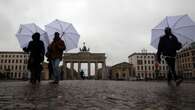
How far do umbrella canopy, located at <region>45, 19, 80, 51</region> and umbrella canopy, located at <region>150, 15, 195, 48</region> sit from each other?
4.54m

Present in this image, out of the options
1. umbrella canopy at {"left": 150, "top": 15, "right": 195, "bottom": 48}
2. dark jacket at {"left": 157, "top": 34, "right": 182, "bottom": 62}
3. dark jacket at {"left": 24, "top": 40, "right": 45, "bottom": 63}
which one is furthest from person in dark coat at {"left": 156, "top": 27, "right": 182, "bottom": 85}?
dark jacket at {"left": 24, "top": 40, "right": 45, "bottom": 63}

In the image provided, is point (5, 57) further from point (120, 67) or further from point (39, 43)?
point (39, 43)

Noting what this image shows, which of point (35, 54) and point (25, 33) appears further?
point (25, 33)

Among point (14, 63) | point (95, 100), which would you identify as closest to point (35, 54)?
point (95, 100)

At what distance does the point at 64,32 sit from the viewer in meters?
11.8

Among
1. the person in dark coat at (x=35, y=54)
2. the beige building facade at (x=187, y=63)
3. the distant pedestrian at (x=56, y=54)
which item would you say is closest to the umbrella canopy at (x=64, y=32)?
the distant pedestrian at (x=56, y=54)

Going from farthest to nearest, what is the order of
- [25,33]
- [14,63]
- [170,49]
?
1. [14,63]
2. [25,33]
3. [170,49]

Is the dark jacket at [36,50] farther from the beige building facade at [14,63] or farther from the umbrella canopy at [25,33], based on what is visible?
the beige building facade at [14,63]

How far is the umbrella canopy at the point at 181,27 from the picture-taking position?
9.75 metres

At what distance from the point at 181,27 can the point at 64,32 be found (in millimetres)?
5963

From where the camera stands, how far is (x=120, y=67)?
10062 centimetres

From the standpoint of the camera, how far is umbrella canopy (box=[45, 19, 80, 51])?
38.9 ft

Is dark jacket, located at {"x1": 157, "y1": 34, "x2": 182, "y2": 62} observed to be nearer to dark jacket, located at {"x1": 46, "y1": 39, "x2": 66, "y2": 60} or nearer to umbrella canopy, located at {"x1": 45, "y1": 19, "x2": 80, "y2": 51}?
dark jacket, located at {"x1": 46, "y1": 39, "x2": 66, "y2": 60}

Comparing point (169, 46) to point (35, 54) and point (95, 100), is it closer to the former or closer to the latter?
point (35, 54)
